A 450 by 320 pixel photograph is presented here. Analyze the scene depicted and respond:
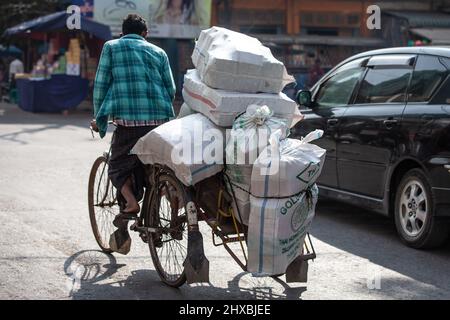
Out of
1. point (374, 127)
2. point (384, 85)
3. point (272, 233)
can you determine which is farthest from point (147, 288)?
point (384, 85)

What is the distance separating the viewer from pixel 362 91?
297 inches

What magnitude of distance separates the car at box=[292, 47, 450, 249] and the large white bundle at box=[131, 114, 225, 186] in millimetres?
2215

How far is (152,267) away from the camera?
5691 mm

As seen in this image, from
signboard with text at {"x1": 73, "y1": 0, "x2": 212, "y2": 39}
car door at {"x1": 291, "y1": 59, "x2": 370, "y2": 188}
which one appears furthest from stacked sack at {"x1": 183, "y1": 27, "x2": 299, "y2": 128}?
signboard with text at {"x1": 73, "y1": 0, "x2": 212, "y2": 39}

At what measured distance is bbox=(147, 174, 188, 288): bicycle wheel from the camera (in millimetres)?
5035

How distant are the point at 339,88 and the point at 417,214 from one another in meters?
2.02

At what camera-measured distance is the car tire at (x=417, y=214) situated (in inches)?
246

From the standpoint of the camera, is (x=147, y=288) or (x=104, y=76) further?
(x=104, y=76)

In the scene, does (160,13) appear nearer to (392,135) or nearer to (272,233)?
(392,135)

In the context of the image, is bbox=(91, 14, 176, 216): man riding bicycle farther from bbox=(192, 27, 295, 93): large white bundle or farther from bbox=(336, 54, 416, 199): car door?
bbox=(336, 54, 416, 199): car door

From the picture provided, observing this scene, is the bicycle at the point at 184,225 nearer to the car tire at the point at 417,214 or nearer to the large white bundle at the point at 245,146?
the large white bundle at the point at 245,146

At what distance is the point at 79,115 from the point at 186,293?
17505 millimetres

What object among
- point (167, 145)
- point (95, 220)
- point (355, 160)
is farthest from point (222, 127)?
point (355, 160)

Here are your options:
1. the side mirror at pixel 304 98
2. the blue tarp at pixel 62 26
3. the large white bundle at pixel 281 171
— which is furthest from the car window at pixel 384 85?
the blue tarp at pixel 62 26
